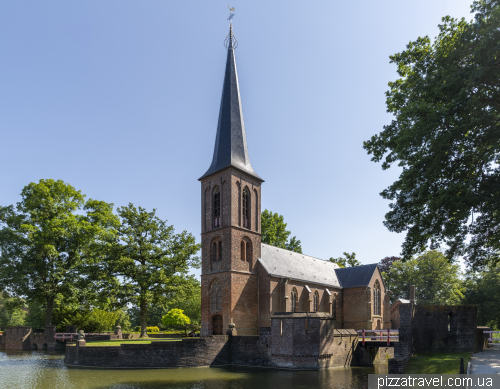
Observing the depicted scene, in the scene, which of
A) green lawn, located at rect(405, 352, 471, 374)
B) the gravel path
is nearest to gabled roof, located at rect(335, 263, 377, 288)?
green lawn, located at rect(405, 352, 471, 374)

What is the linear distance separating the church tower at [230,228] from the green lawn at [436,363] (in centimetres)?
1424

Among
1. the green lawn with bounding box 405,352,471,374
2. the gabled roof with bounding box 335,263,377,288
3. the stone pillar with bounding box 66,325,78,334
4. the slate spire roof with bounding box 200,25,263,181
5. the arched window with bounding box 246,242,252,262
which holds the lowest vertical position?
the stone pillar with bounding box 66,325,78,334

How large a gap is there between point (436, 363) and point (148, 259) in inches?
970

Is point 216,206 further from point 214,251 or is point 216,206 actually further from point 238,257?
point 238,257

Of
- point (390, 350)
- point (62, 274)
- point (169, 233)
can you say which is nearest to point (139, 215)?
point (169, 233)

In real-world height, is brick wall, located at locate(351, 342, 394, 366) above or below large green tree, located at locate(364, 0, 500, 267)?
below

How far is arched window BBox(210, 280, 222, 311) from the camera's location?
1251 inches

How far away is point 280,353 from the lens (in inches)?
990

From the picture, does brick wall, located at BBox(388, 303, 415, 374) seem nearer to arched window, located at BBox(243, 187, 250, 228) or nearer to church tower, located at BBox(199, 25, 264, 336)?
church tower, located at BBox(199, 25, 264, 336)

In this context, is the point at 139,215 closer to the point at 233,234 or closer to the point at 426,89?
the point at 233,234

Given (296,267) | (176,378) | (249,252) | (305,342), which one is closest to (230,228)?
(249,252)

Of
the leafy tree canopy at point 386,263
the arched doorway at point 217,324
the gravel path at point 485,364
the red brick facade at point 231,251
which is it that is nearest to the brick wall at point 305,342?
the red brick facade at point 231,251

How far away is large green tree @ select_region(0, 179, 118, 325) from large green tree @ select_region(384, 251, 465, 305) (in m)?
42.6

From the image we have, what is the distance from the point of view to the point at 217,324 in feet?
104
